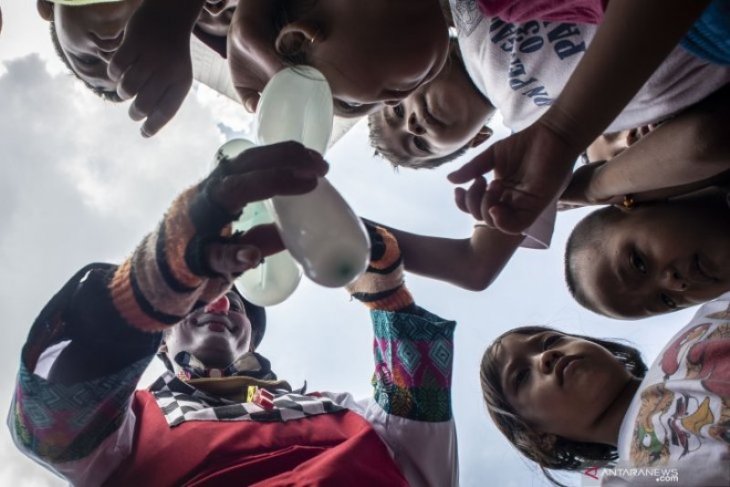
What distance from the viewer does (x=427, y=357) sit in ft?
3.59

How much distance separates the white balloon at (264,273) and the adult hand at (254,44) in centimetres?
14

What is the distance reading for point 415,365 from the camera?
1.08m

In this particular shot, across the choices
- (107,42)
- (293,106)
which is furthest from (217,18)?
(293,106)

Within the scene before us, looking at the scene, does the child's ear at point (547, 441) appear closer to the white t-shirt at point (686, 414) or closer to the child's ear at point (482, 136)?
the white t-shirt at point (686, 414)

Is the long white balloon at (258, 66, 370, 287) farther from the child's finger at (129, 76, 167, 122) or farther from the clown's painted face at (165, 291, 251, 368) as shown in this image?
the clown's painted face at (165, 291, 251, 368)

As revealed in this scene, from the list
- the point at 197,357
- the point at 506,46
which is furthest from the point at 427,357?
the point at 197,357

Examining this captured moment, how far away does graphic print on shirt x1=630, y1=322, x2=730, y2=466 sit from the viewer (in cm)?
67

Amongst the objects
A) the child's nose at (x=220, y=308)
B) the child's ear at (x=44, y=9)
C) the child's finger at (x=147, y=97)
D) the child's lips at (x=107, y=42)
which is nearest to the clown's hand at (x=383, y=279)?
the child's finger at (x=147, y=97)

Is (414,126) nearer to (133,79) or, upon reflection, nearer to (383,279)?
(383,279)

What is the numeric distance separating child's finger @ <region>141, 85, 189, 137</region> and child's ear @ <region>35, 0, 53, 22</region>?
2.84 feet

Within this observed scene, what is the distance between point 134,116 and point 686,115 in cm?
77

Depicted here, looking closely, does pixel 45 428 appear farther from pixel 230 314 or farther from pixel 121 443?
pixel 230 314

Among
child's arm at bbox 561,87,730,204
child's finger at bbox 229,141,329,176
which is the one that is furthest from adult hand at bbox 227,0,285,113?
child's arm at bbox 561,87,730,204

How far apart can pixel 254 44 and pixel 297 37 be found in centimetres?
6
